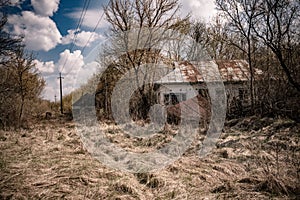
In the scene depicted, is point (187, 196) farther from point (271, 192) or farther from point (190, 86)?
point (190, 86)

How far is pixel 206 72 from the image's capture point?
63.1ft

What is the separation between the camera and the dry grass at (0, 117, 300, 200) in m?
3.81

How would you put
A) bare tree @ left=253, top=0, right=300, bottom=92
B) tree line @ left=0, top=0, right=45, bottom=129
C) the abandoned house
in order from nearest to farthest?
bare tree @ left=253, top=0, right=300, bottom=92 → tree line @ left=0, top=0, right=45, bottom=129 → the abandoned house

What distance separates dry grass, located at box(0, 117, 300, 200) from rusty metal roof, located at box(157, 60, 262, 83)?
12.1 metres

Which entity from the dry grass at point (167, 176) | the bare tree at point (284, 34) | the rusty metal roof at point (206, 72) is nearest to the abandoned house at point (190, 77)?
the rusty metal roof at point (206, 72)

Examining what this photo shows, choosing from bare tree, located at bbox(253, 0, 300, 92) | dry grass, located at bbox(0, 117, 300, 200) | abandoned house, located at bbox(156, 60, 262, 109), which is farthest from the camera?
abandoned house, located at bbox(156, 60, 262, 109)

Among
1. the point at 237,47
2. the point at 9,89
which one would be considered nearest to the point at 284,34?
the point at 237,47

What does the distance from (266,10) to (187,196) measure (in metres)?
10.1

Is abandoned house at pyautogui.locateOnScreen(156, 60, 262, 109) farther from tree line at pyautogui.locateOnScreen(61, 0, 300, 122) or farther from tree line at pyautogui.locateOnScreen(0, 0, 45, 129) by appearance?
tree line at pyautogui.locateOnScreen(0, 0, 45, 129)

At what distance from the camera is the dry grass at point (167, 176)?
3809 mm

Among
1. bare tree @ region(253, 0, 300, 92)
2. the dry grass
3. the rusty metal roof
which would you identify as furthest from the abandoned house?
the dry grass

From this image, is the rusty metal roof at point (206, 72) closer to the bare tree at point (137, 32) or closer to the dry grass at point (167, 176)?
the bare tree at point (137, 32)

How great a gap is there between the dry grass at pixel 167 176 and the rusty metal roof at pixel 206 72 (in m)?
12.1

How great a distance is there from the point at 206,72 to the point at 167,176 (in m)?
15.5
